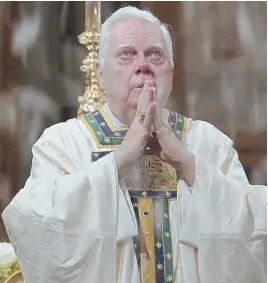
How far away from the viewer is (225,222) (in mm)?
1742

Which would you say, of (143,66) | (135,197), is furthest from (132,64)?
(135,197)

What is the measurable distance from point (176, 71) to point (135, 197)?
2.91 ft

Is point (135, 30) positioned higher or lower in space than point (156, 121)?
higher

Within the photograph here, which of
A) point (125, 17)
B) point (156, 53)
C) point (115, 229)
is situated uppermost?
point (125, 17)

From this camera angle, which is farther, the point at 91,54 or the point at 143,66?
the point at 91,54

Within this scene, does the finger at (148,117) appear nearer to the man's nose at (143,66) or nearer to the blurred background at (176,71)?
the man's nose at (143,66)

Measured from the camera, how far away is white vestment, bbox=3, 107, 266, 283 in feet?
5.57

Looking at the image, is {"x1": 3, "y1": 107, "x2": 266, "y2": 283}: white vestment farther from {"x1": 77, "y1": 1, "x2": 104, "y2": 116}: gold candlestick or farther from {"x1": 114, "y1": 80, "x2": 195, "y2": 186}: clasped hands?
{"x1": 77, "y1": 1, "x2": 104, "y2": 116}: gold candlestick

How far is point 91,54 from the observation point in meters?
2.55

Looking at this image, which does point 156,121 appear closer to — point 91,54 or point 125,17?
point 125,17

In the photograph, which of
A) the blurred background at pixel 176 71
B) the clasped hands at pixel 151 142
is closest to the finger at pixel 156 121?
the clasped hands at pixel 151 142

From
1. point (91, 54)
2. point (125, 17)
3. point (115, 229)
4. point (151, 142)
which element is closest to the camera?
point (115, 229)

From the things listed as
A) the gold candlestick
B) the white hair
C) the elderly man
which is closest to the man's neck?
the elderly man

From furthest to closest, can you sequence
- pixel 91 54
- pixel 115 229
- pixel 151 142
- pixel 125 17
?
pixel 91 54 < pixel 125 17 < pixel 151 142 < pixel 115 229
